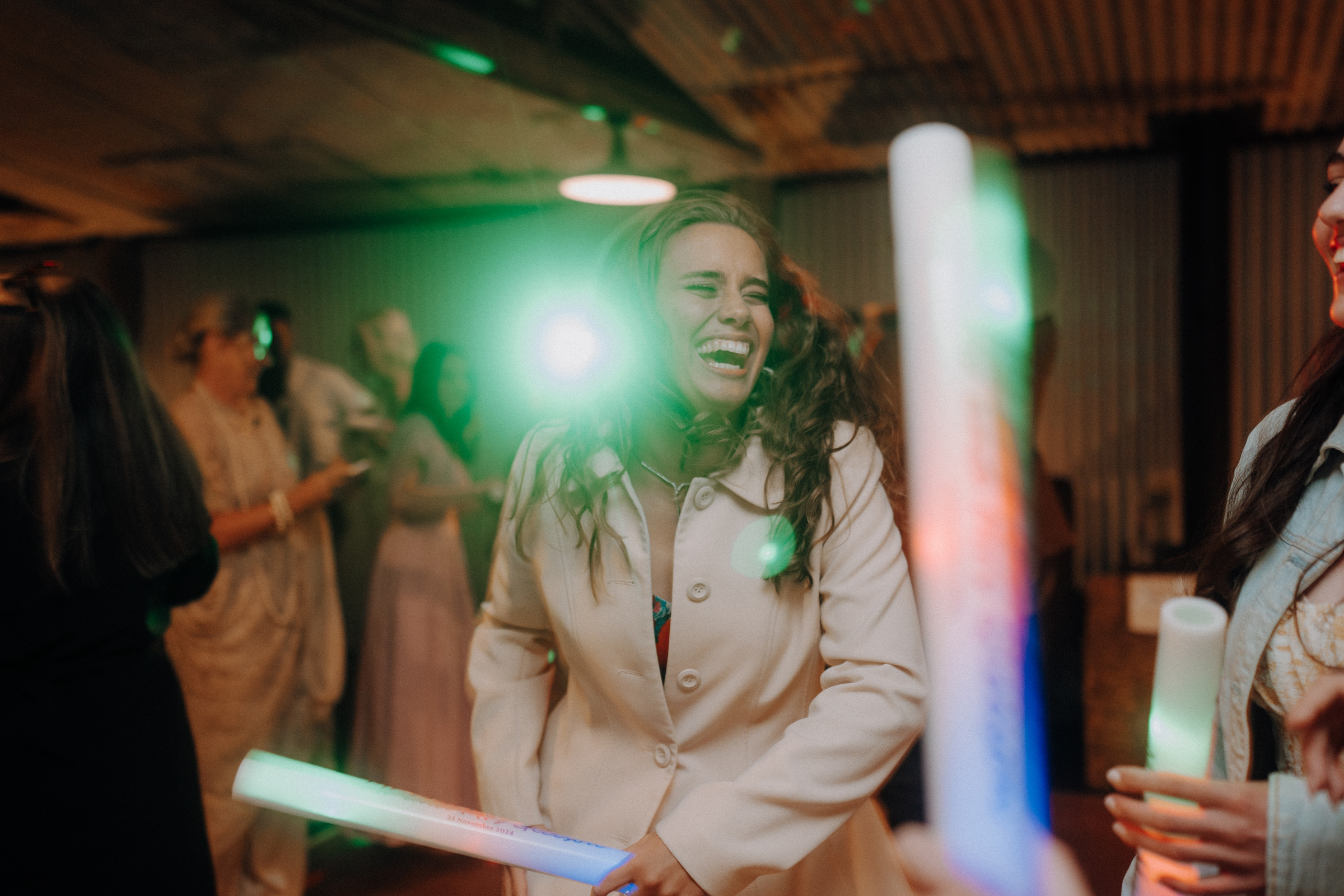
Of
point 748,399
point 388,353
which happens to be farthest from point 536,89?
point 748,399

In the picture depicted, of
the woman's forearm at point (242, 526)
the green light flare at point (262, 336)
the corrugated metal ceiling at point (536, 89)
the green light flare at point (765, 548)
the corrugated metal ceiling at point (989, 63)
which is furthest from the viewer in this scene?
the corrugated metal ceiling at point (989, 63)

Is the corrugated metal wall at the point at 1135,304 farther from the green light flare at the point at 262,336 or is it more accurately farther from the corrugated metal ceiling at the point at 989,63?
the green light flare at the point at 262,336

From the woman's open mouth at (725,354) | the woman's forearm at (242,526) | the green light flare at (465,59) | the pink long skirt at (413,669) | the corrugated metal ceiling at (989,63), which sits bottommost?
Answer: the pink long skirt at (413,669)

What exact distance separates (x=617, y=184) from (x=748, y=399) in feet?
6.41

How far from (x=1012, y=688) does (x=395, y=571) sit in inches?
79.2

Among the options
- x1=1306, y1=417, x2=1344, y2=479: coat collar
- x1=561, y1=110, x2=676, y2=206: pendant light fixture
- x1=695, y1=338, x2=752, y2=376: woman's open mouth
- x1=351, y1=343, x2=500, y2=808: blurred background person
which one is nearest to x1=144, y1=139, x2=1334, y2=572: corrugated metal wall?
x1=561, y1=110, x2=676, y2=206: pendant light fixture

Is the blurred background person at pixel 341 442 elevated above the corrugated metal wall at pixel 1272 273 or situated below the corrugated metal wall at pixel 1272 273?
below

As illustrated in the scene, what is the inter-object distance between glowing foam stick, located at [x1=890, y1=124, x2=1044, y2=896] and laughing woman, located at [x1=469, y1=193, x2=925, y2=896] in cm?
54

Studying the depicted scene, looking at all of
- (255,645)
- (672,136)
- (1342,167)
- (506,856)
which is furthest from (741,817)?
(672,136)

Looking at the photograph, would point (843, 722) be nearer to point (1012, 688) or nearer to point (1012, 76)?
point (1012, 688)

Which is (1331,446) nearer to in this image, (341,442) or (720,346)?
(720,346)

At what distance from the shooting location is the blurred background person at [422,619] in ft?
9.68

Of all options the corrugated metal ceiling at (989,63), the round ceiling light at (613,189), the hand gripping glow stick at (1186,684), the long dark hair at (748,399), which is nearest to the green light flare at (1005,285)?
the corrugated metal ceiling at (989,63)

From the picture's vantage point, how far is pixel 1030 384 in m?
2.79
